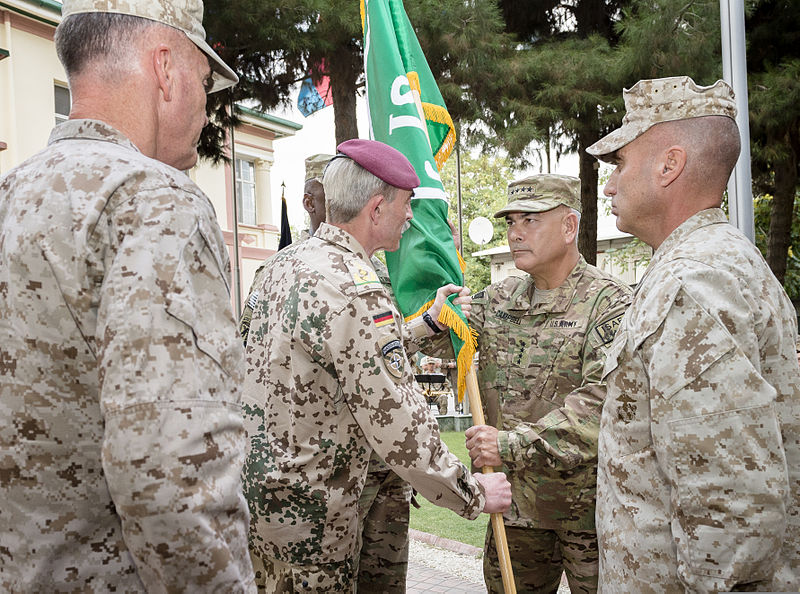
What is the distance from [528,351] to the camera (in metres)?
3.39

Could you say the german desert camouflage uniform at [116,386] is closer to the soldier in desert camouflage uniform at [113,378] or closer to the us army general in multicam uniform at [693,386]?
the soldier in desert camouflage uniform at [113,378]

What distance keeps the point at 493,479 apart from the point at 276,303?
1037mm

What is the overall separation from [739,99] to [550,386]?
2.33 metres

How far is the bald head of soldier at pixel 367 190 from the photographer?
8.65ft

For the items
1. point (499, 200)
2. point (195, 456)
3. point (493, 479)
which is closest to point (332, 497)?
point (493, 479)

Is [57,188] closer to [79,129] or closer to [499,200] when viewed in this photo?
[79,129]

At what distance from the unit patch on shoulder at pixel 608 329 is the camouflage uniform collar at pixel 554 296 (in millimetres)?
229

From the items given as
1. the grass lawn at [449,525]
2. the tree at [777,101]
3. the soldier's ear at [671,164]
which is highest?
the tree at [777,101]

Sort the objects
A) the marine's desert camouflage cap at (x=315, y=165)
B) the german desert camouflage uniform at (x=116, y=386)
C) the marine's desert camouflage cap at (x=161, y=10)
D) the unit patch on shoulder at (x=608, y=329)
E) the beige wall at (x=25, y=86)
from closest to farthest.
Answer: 1. the german desert camouflage uniform at (x=116, y=386)
2. the marine's desert camouflage cap at (x=161, y=10)
3. the unit patch on shoulder at (x=608, y=329)
4. the marine's desert camouflage cap at (x=315, y=165)
5. the beige wall at (x=25, y=86)

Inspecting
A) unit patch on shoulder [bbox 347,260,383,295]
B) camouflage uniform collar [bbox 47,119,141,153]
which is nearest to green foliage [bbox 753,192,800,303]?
unit patch on shoulder [bbox 347,260,383,295]

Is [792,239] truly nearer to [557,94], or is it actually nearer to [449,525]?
[557,94]

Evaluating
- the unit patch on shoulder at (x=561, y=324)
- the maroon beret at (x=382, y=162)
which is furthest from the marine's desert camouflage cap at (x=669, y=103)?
the unit patch on shoulder at (x=561, y=324)

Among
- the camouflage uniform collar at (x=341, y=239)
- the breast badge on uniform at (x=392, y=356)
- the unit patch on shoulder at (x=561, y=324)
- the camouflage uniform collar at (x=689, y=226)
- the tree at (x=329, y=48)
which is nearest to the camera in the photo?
the camouflage uniform collar at (x=689, y=226)

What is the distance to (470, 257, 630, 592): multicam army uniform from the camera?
3002 mm
